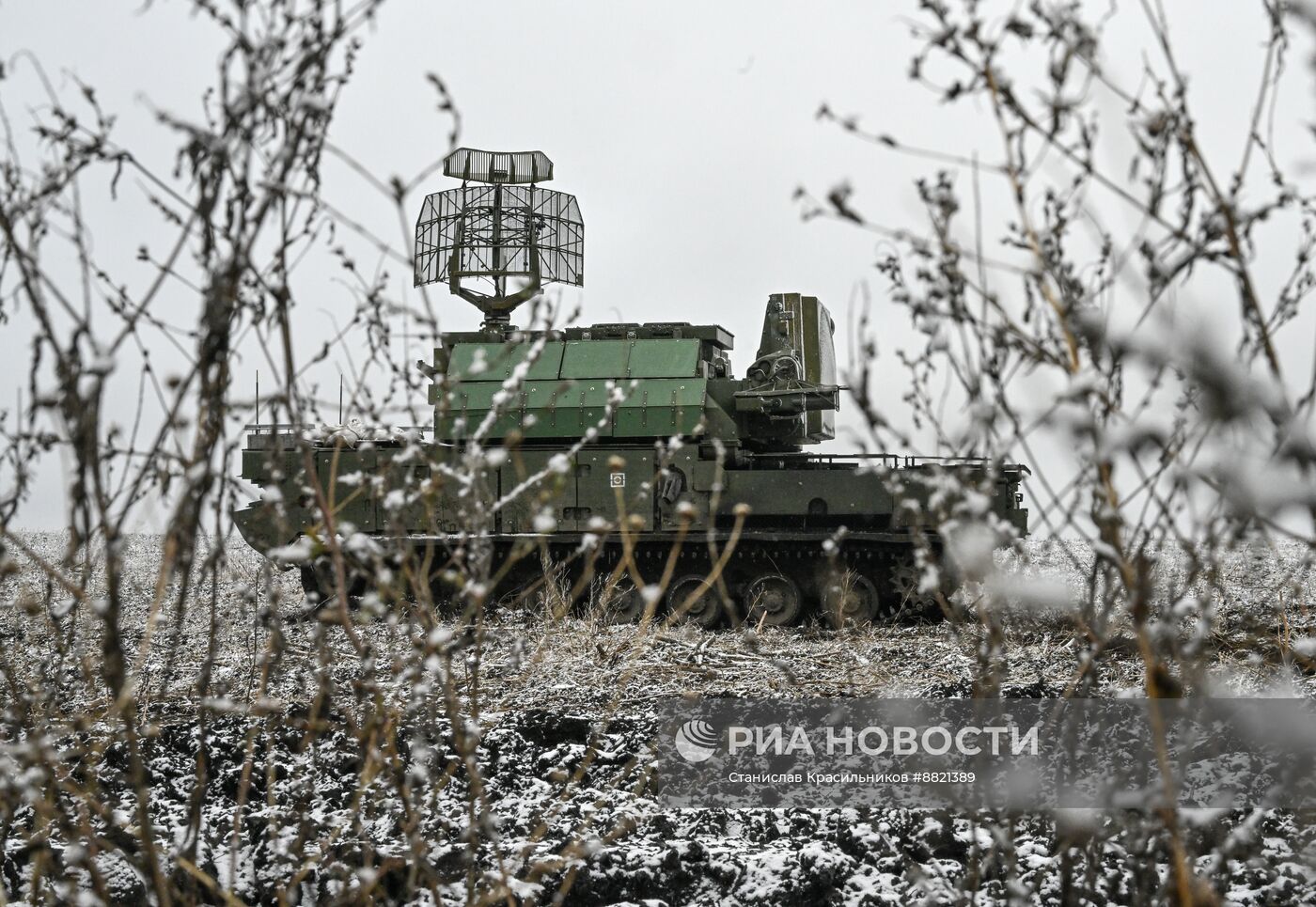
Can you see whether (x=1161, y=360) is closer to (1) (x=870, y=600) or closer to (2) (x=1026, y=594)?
(2) (x=1026, y=594)

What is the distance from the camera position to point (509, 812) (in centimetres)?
443

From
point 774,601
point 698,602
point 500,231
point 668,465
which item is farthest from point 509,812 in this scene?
point 500,231

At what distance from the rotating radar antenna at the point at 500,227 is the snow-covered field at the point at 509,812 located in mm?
5897

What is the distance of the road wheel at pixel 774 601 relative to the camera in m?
11.1

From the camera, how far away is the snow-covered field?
2.55 metres

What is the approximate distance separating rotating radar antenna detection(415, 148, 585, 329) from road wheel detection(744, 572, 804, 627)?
348cm

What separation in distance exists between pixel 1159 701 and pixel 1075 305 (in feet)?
2.25

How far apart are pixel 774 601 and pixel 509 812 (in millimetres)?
6858

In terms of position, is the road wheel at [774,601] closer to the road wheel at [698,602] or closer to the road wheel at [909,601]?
the road wheel at [698,602]

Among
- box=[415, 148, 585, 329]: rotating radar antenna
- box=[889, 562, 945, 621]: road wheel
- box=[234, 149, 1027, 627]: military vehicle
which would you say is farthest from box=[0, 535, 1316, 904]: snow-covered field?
box=[415, 148, 585, 329]: rotating radar antenna

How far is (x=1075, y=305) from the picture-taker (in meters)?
2.08

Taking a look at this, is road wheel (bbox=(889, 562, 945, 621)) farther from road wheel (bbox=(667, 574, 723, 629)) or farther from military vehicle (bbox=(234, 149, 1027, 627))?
road wheel (bbox=(667, 574, 723, 629))

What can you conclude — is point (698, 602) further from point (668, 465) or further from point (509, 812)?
point (509, 812)

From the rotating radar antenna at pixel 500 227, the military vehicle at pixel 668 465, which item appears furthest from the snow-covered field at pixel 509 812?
the rotating radar antenna at pixel 500 227
